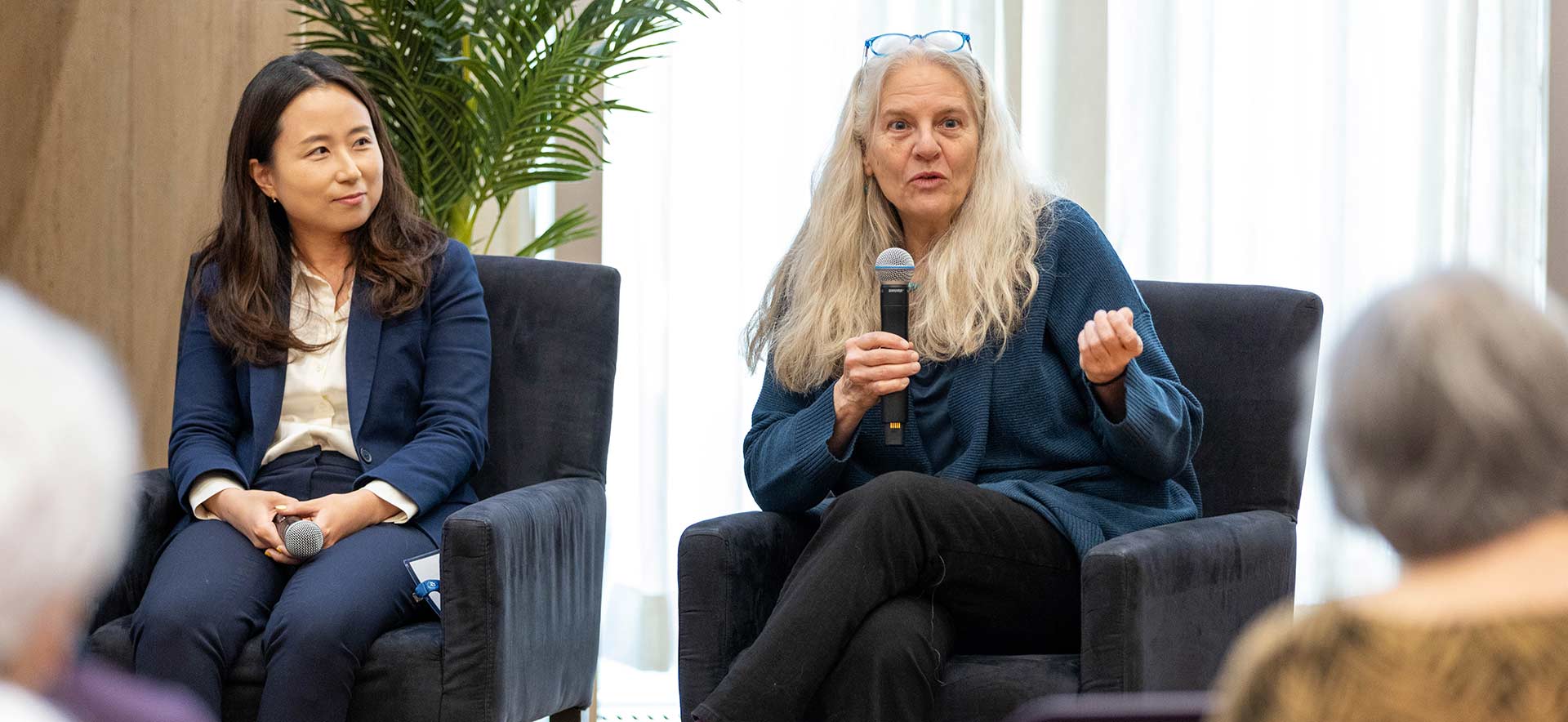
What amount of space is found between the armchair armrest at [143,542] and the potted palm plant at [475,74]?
2.85 ft

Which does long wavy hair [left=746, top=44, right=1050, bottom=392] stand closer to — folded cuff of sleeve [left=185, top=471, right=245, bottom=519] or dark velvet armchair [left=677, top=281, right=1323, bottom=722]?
dark velvet armchair [left=677, top=281, right=1323, bottom=722]

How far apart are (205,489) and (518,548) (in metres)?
0.53

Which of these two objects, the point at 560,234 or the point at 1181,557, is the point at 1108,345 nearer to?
the point at 1181,557

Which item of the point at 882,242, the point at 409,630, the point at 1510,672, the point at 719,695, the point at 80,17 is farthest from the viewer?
the point at 80,17

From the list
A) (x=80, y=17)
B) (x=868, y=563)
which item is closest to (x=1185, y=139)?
(x=868, y=563)

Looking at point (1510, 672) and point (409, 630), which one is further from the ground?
point (1510, 672)

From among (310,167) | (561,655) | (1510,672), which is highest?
(310,167)

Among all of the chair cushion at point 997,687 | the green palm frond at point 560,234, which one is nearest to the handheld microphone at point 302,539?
the chair cushion at point 997,687

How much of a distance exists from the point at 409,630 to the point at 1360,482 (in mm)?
1527

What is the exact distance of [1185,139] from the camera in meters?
3.39

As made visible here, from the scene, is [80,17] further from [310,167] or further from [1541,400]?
[1541,400]

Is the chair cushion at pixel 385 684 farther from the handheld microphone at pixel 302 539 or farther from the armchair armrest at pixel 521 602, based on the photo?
the handheld microphone at pixel 302 539

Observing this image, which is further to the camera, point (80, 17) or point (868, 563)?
point (80, 17)

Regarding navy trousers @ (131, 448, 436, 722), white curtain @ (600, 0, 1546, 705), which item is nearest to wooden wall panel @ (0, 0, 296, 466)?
white curtain @ (600, 0, 1546, 705)
